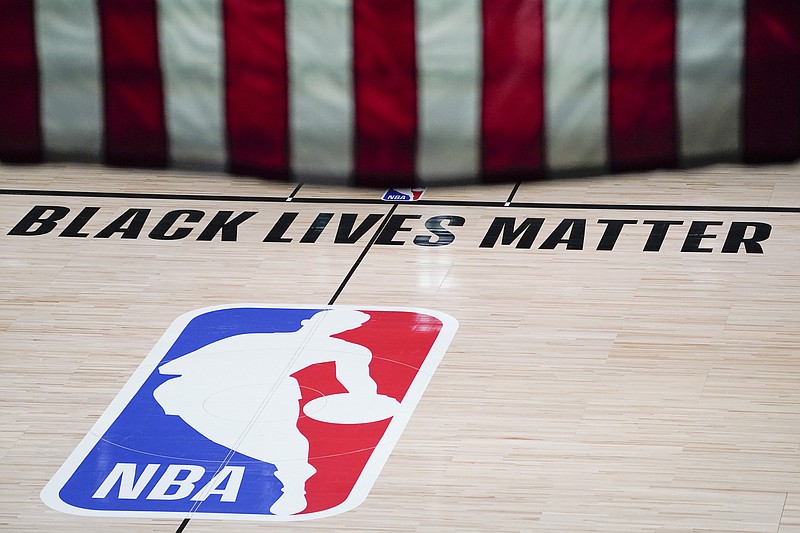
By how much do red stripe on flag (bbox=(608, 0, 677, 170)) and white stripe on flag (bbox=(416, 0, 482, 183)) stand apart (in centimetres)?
26

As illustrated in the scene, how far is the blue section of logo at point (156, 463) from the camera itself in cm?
173

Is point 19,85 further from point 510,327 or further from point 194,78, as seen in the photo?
point 510,327

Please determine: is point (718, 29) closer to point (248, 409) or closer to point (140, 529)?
point (248, 409)

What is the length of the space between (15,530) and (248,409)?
38cm

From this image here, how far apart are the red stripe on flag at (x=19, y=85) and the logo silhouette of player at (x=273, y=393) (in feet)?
3.13

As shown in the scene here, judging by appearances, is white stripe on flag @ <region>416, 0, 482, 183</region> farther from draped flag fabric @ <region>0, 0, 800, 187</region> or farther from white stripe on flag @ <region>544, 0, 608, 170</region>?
white stripe on flag @ <region>544, 0, 608, 170</region>

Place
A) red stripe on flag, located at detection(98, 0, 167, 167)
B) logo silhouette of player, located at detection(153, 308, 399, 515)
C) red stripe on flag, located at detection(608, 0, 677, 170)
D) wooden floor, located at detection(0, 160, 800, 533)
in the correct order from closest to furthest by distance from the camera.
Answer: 1. wooden floor, located at detection(0, 160, 800, 533)
2. logo silhouette of player, located at detection(153, 308, 399, 515)
3. red stripe on flag, located at detection(608, 0, 677, 170)
4. red stripe on flag, located at detection(98, 0, 167, 167)

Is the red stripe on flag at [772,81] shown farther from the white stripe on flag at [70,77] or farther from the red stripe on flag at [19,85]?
the red stripe on flag at [19,85]

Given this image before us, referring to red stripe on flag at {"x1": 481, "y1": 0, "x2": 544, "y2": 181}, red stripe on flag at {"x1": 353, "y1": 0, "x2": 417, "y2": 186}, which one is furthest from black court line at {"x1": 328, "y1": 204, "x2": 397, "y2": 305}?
red stripe on flag at {"x1": 481, "y1": 0, "x2": 544, "y2": 181}

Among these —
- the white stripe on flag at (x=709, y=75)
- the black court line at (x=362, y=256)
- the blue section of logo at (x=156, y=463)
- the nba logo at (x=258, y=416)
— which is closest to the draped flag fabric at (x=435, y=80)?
the white stripe on flag at (x=709, y=75)

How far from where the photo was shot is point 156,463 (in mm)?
1822

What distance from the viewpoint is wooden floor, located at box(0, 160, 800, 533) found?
1.71m

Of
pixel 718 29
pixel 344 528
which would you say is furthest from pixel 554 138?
pixel 344 528

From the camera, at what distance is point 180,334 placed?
2170mm
